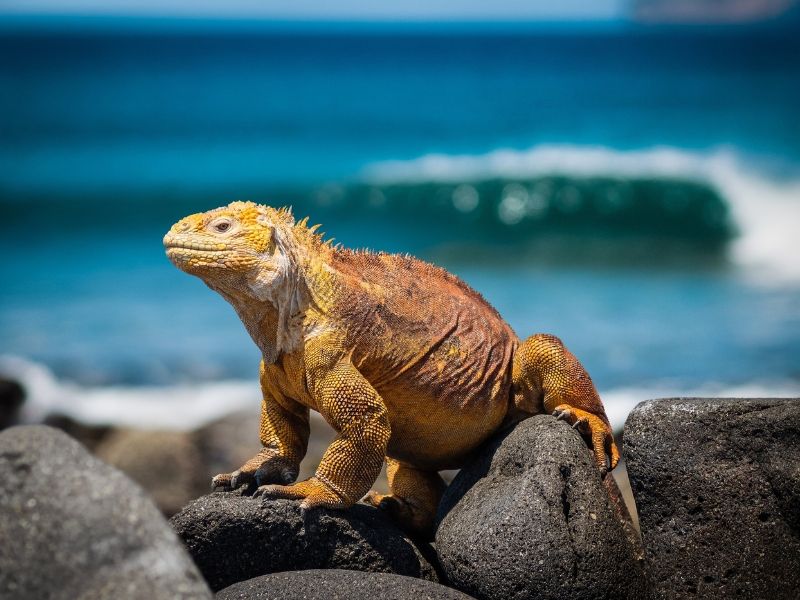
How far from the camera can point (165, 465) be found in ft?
38.7

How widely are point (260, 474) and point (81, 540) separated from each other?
7.26ft

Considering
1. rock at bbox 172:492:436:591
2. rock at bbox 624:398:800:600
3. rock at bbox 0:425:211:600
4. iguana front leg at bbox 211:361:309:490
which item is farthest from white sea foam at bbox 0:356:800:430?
rock at bbox 0:425:211:600

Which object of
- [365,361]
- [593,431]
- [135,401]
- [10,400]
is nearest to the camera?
[365,361]

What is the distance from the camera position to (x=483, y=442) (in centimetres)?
641

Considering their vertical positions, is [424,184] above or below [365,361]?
above

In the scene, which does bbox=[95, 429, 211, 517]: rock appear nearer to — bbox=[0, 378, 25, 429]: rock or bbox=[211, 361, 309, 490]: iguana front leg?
bbox=[0, 378, 25, 429]: rock

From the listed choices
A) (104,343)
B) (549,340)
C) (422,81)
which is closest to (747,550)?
(549,340)

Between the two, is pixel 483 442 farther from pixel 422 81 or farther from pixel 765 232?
pixel 422 81

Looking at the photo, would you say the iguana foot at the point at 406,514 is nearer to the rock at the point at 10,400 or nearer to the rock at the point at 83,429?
the rock at the point at 83,429

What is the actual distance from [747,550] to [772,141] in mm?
26237

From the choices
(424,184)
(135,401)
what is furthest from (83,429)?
(424,184)

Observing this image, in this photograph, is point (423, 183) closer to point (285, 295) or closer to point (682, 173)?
point (682, 173)

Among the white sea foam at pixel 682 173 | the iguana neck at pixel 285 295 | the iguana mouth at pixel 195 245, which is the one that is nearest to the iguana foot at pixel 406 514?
the iguana neck at pixel 285 295

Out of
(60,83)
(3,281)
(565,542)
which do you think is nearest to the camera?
(565,542)
